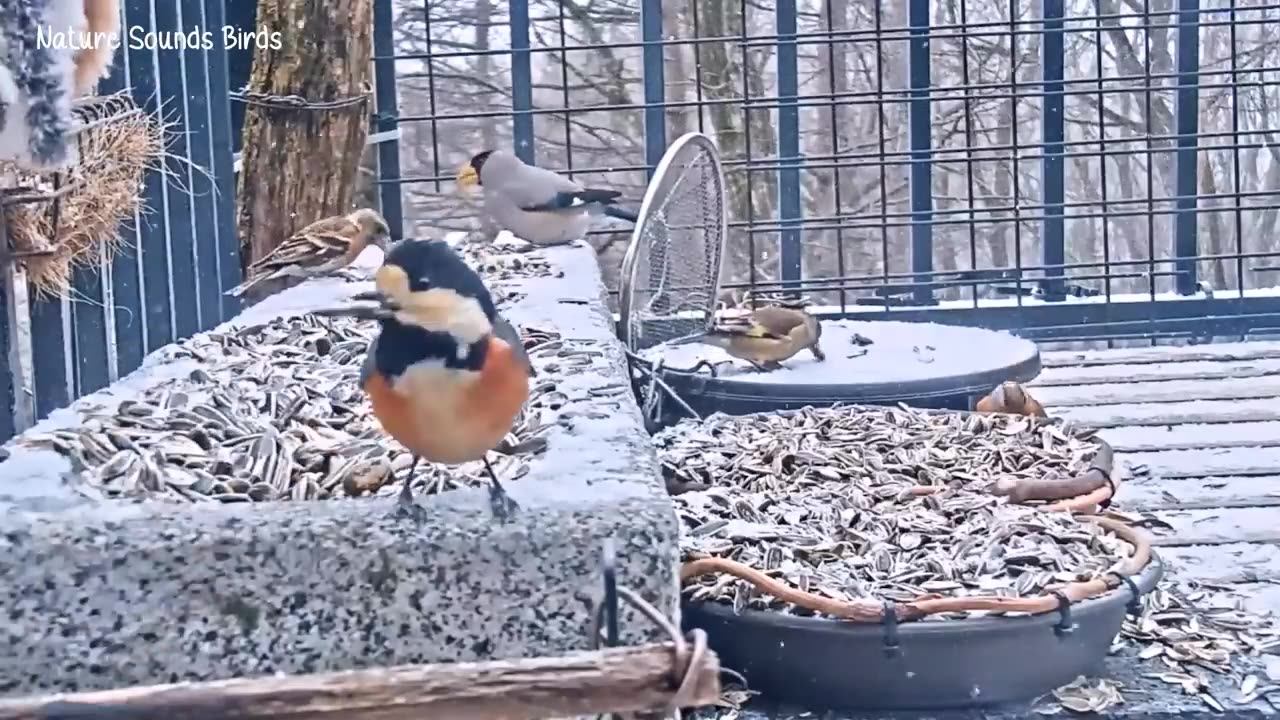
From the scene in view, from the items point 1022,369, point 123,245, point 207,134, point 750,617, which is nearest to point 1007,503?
point 750,617

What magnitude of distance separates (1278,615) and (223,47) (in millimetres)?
3177

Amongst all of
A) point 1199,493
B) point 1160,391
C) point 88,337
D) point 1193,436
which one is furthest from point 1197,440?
point 88,337

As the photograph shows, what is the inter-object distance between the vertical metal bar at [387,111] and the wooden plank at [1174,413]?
2.57 meters

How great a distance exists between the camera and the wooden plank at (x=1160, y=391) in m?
4.31

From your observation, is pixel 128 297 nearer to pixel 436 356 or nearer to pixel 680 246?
pixel 680 246

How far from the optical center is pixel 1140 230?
8031mm

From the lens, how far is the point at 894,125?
7289 mm

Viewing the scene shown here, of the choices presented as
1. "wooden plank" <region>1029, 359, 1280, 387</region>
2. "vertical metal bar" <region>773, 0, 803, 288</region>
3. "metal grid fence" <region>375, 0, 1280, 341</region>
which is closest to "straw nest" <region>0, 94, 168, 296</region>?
"metal grid fence" <region>375, 0, 1280, 341</region>

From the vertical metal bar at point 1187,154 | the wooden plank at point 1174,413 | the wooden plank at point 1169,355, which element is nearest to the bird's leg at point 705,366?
the wooden plank at point 1174,413

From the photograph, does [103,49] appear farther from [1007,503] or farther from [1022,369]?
[1022,369]

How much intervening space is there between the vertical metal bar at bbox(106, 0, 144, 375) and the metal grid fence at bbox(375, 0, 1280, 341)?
1740 mm

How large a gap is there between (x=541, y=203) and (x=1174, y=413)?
7.07 ft

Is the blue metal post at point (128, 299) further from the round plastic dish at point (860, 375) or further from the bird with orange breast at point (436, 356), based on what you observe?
the bird with orange breast at point (436, 356)

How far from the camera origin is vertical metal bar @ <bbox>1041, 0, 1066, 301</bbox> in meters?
5.34
